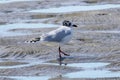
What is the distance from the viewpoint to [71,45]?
706 inches

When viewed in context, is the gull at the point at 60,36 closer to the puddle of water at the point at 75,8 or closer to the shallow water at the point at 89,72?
the shallow water at the point at 89,72

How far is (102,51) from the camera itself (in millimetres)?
16844

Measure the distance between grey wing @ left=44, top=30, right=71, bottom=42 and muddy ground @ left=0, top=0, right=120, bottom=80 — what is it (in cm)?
47

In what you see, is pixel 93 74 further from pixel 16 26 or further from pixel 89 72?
pixel 16 26

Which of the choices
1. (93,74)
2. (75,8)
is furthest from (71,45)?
(75,8)

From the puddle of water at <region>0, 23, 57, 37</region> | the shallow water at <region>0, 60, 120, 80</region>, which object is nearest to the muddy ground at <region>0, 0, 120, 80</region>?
the shallow water at <region>0, 60, 120, 80</region>

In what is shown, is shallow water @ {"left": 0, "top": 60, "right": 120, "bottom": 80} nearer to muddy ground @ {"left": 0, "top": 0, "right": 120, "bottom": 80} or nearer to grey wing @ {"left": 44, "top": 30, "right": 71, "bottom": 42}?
→ muddy ground @ {"left": 0, "top": 0, "right": 120, "bottom": 80}

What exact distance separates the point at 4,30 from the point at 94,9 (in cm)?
533

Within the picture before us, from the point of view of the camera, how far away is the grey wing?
654 inches

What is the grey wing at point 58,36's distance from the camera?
654 inches

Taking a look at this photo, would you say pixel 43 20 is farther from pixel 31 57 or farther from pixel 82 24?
pixel 31 57

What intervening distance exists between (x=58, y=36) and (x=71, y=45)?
4.47 ft

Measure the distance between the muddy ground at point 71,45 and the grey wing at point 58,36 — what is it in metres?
0.47

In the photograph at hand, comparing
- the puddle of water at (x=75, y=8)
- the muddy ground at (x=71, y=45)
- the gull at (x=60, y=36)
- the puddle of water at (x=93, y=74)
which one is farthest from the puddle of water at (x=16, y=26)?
the puddle of water at (x=93, y=74)
